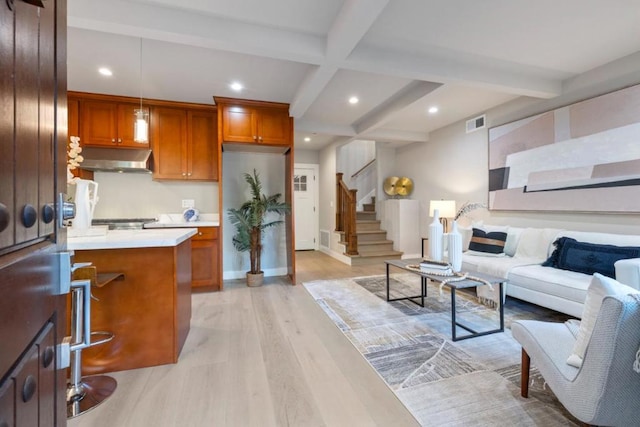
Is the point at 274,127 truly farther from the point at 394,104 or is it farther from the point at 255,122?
the point at 394,104

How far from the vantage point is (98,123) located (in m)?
3.63

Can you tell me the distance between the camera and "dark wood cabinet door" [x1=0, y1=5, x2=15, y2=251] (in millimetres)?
417

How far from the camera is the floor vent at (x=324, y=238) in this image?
682 centimetres

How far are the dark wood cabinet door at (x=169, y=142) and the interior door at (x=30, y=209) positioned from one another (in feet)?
11.5

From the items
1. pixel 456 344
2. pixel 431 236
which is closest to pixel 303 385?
pixel 456 344

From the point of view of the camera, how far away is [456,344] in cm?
235

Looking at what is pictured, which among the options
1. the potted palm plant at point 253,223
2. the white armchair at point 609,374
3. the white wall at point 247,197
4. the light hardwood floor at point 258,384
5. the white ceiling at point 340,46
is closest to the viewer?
the white armchair at point 609,374

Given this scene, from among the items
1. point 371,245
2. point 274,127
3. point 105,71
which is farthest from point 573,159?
point 105,71

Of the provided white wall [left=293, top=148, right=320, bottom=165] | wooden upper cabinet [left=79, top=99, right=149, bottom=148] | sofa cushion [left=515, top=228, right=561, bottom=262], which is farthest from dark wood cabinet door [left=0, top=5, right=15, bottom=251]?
white wall [left=293, top=148, right=320, bottom=165]

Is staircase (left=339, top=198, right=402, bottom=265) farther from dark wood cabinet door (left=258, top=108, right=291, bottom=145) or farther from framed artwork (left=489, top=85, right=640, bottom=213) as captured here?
dark wood cabinet door (left=258, top=108, right=291, bottom=145)

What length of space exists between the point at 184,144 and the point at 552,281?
4.47m

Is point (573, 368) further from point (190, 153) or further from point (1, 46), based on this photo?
point (190, 153)

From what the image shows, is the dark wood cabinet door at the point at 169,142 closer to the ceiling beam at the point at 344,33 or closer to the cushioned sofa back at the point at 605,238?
the ceiling beam at the point at 344,33

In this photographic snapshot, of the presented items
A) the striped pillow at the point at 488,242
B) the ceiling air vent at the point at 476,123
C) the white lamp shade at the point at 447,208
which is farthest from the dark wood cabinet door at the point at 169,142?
the ceiling air vent at the point at 476,123
